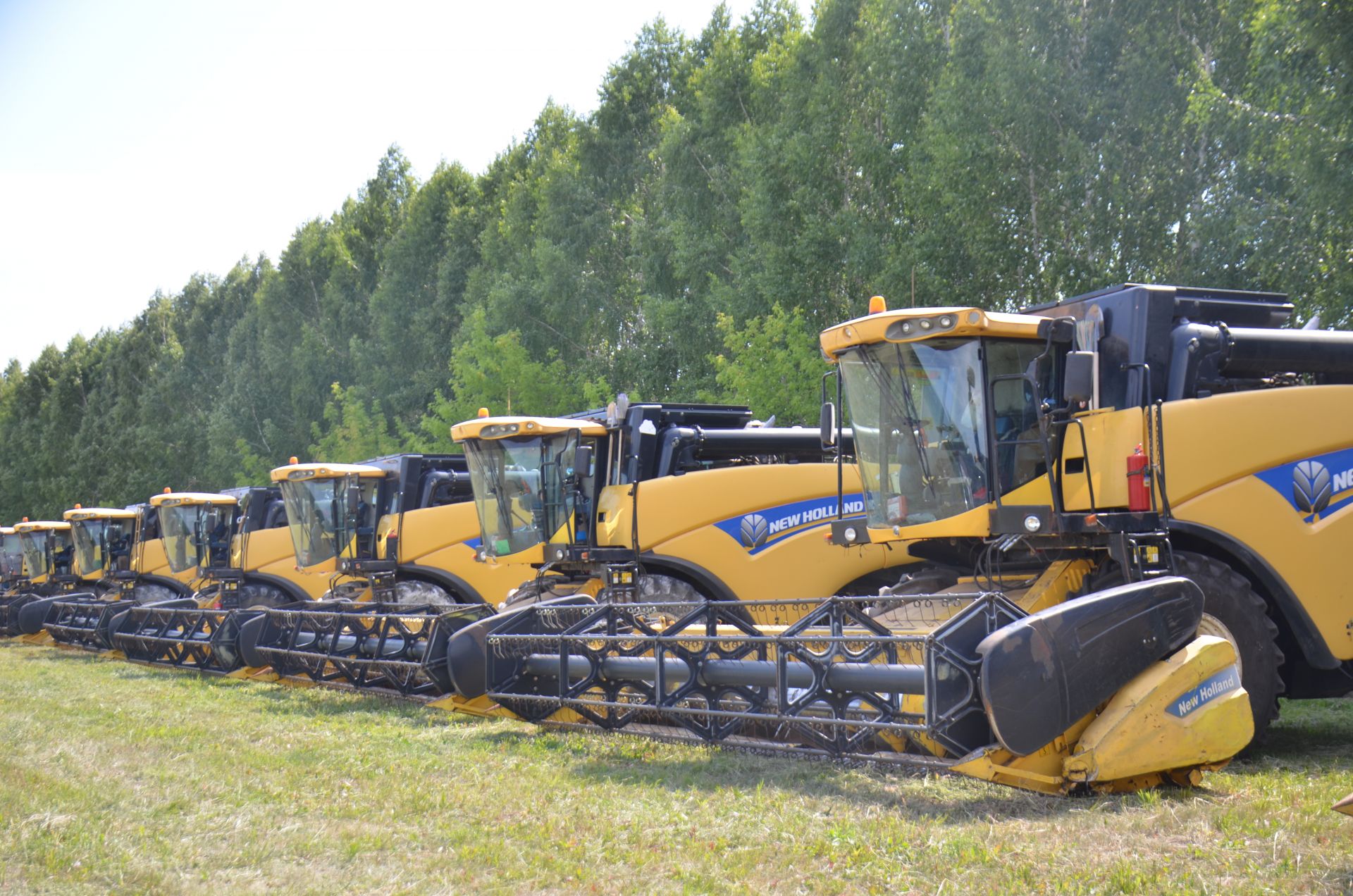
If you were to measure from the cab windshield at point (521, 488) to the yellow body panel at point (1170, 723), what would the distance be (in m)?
7.19

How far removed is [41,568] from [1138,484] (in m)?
25.0

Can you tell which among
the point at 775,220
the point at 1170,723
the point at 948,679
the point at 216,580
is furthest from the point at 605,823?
the point at 775,220

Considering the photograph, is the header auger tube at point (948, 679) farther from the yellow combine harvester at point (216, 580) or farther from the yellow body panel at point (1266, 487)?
the yellow combine harvester at point (216, 580)

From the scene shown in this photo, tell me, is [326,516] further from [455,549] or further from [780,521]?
[780,521]

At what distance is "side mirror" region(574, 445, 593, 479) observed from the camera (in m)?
11.9

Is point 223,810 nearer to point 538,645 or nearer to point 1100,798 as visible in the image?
point 538,645

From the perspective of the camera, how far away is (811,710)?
6.45 meters

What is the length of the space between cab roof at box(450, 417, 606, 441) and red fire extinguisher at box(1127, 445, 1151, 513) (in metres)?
6.15

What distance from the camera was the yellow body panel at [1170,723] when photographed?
5.43m

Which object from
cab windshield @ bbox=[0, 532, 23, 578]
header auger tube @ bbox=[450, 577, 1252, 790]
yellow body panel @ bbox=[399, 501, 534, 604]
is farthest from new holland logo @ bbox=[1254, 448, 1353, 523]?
cab windshield @ bbox=[0, 532, 23, 578]

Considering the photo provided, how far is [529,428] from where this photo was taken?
12.2 meters

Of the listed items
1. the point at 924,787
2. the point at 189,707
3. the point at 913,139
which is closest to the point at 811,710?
the point at 924,787

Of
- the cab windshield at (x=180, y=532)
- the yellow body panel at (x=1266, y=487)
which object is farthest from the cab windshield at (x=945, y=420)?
the cab windshield at (x=180, y=532)

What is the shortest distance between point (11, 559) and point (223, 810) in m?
27.7
